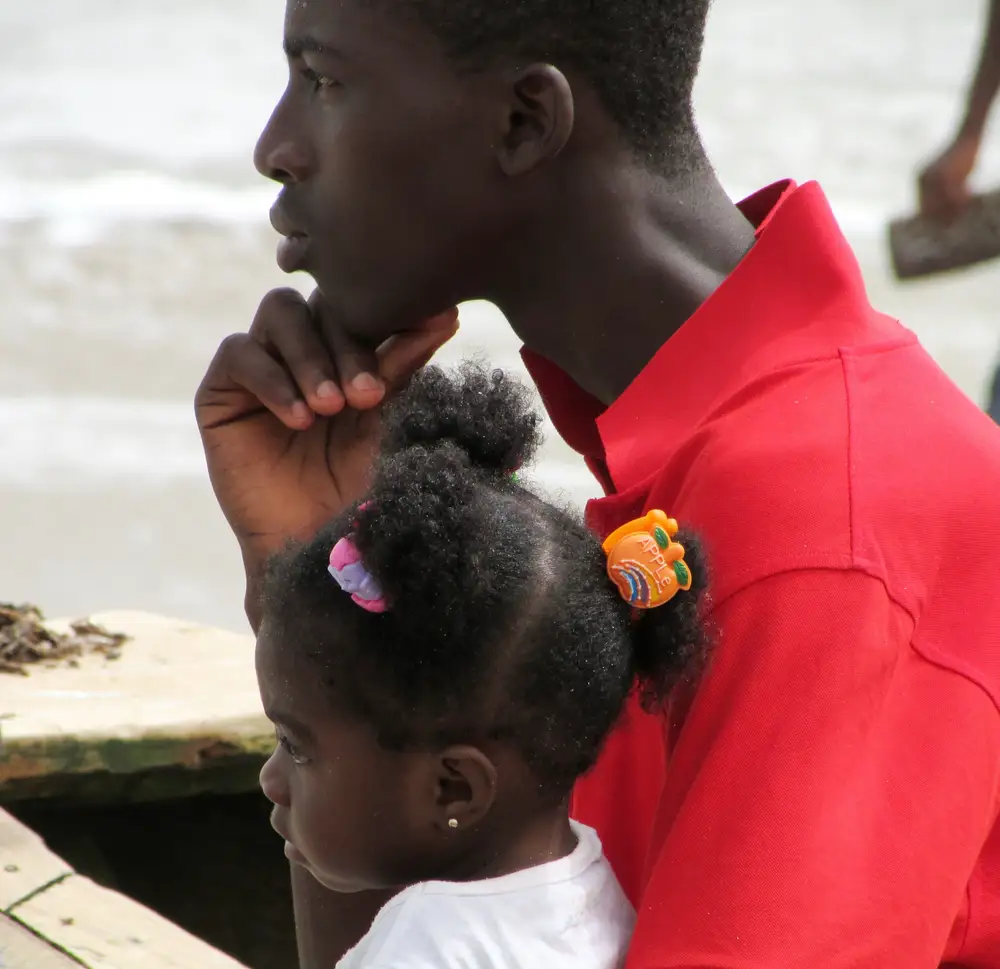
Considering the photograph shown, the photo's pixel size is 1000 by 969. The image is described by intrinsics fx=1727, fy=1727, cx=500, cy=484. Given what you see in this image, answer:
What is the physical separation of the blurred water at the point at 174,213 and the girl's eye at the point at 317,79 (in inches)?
99.8

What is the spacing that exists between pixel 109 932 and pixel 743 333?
0.94 metres

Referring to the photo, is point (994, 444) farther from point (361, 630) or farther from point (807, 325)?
point (361, 630)

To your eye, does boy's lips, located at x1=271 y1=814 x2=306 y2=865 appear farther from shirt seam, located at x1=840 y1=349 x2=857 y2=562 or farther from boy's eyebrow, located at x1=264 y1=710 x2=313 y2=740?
shirt seam, located at x1=840 y1=349 x2=857 y2=562

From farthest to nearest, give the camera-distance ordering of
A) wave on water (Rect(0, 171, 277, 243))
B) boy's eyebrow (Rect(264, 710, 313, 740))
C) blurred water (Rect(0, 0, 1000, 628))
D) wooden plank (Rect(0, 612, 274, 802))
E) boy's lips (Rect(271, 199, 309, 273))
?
1. wave on water (Rect(0, 171, 277, 243))
2. blurred water (Rect(0, 0, 1000, 628))
3. wooden plank (Rect(0, 612, 274, 802))
4. boy's lips (Rect(271, 199, 309, 273))
5. boy's eyebrow (Rect(264, 710, 313, 740))

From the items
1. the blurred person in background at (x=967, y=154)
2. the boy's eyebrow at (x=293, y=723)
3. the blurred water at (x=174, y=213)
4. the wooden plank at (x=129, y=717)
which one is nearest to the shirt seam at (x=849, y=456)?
the boy's eyebrow at (x=293, y=723)

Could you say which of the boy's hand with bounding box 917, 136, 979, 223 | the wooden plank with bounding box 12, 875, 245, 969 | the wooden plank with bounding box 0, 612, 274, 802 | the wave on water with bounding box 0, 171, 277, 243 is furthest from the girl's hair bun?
the wave on water with bounding box 0, 171, 277, 243

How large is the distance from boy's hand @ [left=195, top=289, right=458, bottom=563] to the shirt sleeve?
2.02ft

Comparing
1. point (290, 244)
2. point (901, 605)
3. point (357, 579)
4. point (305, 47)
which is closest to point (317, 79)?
point (305, 47)

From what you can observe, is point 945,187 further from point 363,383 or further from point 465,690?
point 465,690

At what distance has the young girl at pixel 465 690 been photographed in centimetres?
138

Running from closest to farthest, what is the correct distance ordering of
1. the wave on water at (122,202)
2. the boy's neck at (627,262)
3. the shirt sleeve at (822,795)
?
Answer: 1. the shirt sleeve at (822,795)
2. the boy's neck at (627,262)
3. the wave on water at (122,202)

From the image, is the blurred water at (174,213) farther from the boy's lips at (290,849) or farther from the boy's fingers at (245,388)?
the boy's lips at (290,849)

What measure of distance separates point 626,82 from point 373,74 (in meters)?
0.23

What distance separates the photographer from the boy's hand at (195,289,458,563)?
180 cm
